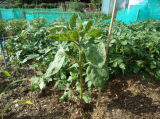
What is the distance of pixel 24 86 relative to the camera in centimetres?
196

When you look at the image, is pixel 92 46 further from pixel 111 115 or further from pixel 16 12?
pixel 16 12

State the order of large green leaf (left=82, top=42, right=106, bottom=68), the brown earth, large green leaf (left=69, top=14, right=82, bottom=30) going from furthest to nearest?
the brown earth, large green leaf (left=69, top=14, right=82, bottom=30), large green leaf (left=82, top=42, right=106, bottom=68)

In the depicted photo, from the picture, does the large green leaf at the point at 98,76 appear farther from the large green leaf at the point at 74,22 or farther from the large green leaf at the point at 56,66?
the large green leaf at the point at 74,22

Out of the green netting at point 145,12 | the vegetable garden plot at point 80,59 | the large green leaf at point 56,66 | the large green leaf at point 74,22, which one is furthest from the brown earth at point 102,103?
the green netting at point 145,12

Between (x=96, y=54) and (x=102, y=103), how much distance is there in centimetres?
100

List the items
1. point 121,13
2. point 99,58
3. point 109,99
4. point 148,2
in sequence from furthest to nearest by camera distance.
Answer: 1. point 121,13
2. point 148,2
3. point 109,99
4. point 99,58

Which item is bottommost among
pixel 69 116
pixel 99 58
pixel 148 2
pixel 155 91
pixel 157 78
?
pixel 69 116

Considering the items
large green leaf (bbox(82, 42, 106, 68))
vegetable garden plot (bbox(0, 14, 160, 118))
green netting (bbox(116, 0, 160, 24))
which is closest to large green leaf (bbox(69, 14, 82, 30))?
vegetable garden plot (bbox(0, 14, 160, 118))

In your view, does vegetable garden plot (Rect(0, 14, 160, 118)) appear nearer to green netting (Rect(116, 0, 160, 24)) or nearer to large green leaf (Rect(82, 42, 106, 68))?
large green leaf (Rect(82, 42, 106, 68))

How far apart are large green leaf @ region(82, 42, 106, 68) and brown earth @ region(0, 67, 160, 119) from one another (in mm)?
918

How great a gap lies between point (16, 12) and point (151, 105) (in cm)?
1620

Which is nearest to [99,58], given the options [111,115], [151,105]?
[111,115]

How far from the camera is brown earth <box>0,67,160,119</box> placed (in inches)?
58.6

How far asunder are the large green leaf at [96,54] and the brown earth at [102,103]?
0.92 meters
